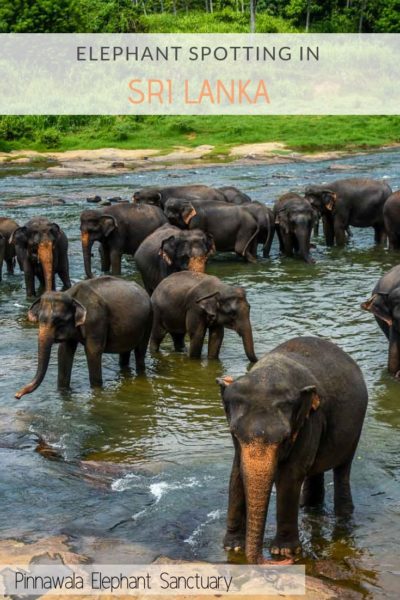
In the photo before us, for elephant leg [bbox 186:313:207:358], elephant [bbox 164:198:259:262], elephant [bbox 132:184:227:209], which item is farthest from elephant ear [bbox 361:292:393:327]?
elephant [bbox 132:184:227:209]

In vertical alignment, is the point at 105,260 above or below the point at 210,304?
below

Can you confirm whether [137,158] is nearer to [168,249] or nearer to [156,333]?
Answer: [168,249]

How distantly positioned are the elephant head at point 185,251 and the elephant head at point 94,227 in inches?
98.2

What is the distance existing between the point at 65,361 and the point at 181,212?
6470mm

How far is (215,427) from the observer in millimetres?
8023

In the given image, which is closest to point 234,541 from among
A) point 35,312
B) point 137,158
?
point 35,312

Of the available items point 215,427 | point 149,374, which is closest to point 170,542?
point 215,427

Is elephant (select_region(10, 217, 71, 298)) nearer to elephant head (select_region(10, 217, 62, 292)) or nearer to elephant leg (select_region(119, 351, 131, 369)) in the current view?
elephant head (select_region(10, 217, 62, 292))

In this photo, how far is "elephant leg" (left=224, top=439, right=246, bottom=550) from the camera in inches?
207

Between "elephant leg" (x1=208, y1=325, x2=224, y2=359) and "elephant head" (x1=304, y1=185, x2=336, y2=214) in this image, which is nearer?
"elephant leg" (x1=208, y1=325, x2=224, y2=359)

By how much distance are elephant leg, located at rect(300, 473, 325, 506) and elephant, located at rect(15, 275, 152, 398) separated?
103 inches

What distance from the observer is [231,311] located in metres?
9.80

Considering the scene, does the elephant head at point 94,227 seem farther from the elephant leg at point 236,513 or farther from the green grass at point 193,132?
the green grass at point 193,132

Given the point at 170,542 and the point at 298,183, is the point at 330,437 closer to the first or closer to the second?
the point at 170,542
